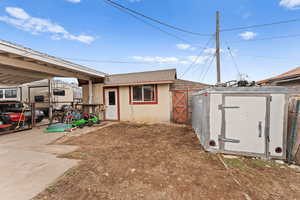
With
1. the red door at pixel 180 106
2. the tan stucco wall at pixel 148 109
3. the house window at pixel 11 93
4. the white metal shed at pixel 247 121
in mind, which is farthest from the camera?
the house window at pixel 11 93

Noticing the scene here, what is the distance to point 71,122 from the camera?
671 centimetres

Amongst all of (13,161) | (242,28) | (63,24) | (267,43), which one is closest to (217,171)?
(13,161)

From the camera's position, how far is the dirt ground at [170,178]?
1.90 m

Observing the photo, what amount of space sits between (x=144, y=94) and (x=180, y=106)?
2.41 metres

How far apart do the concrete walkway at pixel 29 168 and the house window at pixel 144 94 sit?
4912 millimetres

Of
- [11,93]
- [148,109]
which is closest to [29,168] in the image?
[148,109]

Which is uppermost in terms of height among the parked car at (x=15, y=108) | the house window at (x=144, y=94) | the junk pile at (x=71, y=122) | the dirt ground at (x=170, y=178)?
the house window at (x=144, y=94)

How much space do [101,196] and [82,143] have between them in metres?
2.92

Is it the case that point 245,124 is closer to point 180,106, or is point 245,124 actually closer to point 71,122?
point 180,106

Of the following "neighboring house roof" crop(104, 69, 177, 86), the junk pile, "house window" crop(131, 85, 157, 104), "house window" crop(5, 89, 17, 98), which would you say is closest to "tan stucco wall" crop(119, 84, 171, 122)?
"house window" crop(131, 85, 157, 104)

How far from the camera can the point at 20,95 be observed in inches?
451

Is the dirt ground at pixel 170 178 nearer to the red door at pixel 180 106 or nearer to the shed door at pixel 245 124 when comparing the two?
the shed door at pixel 245 124

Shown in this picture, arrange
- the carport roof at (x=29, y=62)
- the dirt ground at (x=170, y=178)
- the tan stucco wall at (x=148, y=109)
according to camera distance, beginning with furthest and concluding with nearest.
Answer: the tan stucco wall at (x=148, y=109) < the carport roof at (x=29, y=62) < the dirt ground at (x=170, y=178)

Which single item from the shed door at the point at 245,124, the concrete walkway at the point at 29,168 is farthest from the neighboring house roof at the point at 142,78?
the concrete walkway at the point at 29,168
